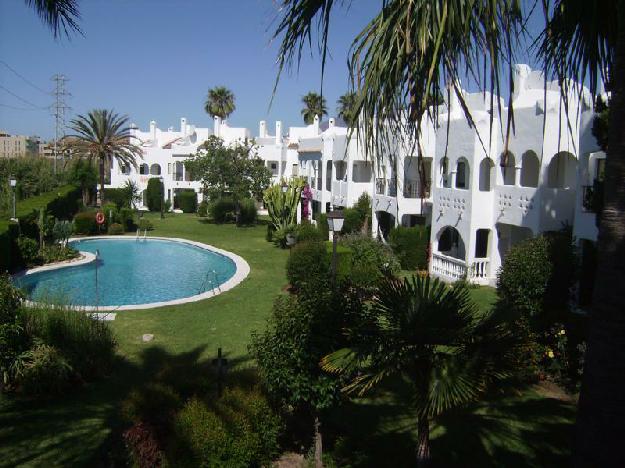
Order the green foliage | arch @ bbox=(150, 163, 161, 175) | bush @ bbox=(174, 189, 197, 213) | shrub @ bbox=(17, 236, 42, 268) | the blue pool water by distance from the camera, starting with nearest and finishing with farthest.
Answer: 1. the green foliage
2. the blue pool water
3. shrub @ bbox=(17, 236, 42, 268)
4. bush @ bbox=(174, 189, 197, 213)
5. arch @ bbox=(150, 163, 161, 175)

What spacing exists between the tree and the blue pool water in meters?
Result: 8.72

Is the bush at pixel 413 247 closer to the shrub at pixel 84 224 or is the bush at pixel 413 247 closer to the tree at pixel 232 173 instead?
the tree at pixel 232 173

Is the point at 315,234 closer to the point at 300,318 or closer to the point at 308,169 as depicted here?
the point at 308,169

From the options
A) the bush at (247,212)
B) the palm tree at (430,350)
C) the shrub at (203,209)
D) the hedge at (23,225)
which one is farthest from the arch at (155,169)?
the palm tree at (430,350)

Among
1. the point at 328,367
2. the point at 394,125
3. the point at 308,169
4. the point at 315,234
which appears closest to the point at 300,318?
the point at 328,367

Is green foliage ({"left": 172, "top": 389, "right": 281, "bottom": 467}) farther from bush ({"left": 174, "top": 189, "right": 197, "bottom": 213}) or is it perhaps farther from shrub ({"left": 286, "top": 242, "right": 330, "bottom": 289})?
bush ({"left": 174, "top": 189, "right": 197, "bottom": 213})

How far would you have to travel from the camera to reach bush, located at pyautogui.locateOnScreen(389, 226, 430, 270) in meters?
23.0

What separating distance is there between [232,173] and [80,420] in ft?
100

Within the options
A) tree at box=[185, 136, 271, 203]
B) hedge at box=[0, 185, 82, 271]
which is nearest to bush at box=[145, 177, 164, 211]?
tree at box=[185, 136, 271, 203]

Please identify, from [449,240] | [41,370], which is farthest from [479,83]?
[449,240]

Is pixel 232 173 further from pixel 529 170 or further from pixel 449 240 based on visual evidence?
pixel 529 170

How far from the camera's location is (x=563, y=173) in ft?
63.0

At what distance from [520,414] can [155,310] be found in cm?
1063

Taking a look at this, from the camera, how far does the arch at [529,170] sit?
67.9 ft
